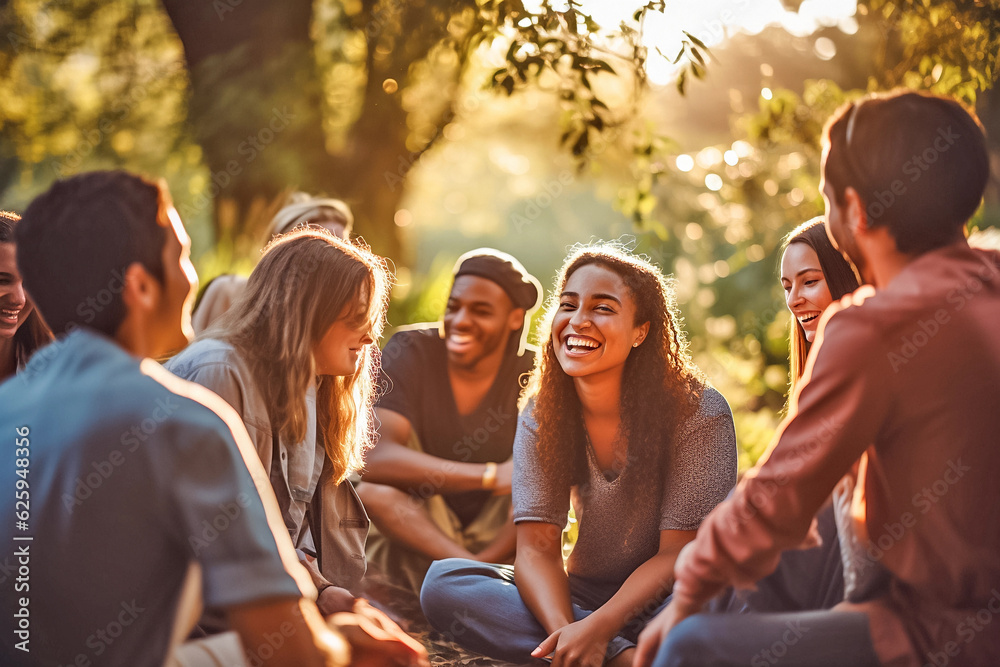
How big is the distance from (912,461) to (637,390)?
1.38 metres

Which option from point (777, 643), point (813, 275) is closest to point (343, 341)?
point (777, 643)

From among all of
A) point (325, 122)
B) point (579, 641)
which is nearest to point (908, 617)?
point (579, 641)

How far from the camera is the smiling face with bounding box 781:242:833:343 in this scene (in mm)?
3229

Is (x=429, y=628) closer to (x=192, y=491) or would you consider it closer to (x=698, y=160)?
(x=192, y=491)

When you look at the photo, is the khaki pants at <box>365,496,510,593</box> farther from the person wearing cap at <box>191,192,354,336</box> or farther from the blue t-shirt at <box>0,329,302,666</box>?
the blue t-shirt at <box>0,329,302,666</box>

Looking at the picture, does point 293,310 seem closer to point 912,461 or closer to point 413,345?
point 413,345

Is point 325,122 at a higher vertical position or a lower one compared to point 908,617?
higher

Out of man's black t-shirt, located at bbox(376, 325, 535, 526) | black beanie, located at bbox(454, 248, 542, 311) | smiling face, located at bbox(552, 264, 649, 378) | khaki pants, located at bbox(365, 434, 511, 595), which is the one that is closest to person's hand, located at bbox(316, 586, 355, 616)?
smiling face, located at bbox(552, 264, 649, 378)

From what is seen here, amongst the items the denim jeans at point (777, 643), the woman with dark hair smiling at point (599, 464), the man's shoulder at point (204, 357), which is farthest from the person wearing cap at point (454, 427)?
the denim jeans at point (777, 643)

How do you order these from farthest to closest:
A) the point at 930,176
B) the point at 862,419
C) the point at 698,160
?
the point at 698,160
the point at 930,176
the point at 862,419

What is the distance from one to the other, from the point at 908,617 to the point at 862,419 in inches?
18.1

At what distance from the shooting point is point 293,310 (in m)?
2.77

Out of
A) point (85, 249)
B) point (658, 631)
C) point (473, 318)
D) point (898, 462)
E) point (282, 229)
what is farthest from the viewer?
point (282, 229)

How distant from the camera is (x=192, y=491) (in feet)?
5.33
